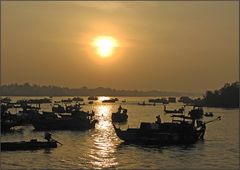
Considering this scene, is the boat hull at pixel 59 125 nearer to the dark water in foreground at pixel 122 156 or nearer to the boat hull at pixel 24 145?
the dark water in foreground at pixel 122 156

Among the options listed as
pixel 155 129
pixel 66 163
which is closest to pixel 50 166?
pixel 66 163

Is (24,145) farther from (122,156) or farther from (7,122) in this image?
(7,122)

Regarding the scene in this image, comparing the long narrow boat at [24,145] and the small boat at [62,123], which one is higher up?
the small boat at [62,123]

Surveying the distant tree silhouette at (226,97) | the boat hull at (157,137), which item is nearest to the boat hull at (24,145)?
the boat hull at (157,137)

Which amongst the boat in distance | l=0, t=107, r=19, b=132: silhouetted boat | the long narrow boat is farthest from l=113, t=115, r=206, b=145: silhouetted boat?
l=0, t=107, r=19, b=132: silhouetted boat

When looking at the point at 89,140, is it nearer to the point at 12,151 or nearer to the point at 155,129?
the point at 155,129

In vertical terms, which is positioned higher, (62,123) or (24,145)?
(62,123)

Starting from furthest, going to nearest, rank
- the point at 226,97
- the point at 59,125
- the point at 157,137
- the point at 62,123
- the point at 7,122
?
the point at 226,97 → the point at 62,123 → the point at 59,125 → the point at 7,122 → the point at 157,137

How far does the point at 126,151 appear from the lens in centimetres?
4469

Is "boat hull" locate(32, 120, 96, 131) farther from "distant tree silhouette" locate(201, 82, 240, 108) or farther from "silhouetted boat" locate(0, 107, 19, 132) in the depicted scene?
"distant tree silhouette" locate(201, 82, 240, 108)

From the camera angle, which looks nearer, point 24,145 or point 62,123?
point 24,145

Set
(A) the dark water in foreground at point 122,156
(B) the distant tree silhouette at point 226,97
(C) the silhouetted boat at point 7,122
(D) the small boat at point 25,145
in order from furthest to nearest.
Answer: (B) the distant tree silhouette at point 226,97, (C) the silhouetted boat at point 7,122, (D) the small boat at point 25,145, (A) the dark water in foreground at point 122,156

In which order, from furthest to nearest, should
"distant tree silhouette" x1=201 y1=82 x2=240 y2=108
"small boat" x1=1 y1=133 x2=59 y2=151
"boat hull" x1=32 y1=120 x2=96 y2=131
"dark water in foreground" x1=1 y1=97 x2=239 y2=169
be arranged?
"distant tree silhouette" x1=201 y1=82 x2=240 y2=108
"boat hull" x1=32 y1=120 x2=96 y2=131
"small boat" x1=1 y1=133 x2=59 y2=151
"dark water in foreground" x1=1 y1=97 x2=239 y2=169

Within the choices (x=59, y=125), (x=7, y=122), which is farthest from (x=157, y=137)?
(x=7, y=122)
